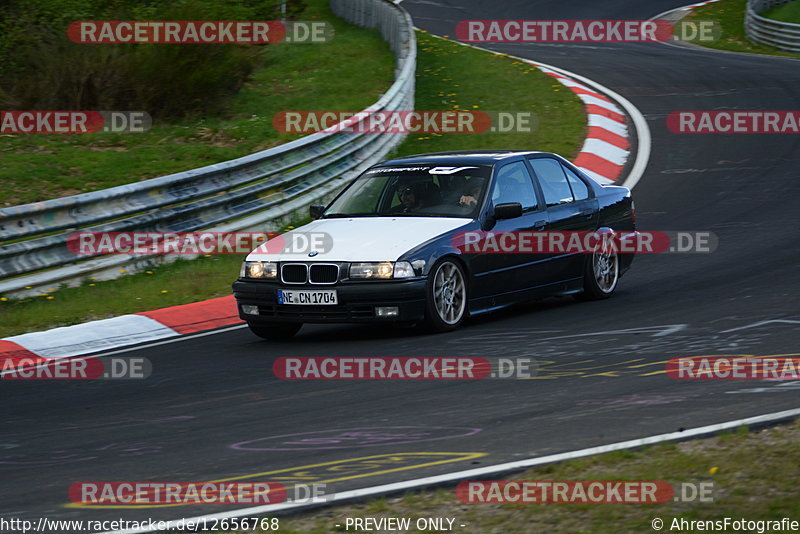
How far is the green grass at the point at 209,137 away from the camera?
13773 mm

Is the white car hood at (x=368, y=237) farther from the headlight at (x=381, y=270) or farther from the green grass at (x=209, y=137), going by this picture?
the green grass at (x=209, y=137)

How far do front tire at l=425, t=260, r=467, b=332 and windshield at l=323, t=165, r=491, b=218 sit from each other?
0.64 m

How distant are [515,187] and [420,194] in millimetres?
840

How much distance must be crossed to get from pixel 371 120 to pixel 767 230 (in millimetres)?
5815

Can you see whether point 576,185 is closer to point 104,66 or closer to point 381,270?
point 381,270

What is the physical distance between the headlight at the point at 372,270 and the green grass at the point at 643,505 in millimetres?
3749

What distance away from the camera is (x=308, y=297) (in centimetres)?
896

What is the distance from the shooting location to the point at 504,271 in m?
9.66

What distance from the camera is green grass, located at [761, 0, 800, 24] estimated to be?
32062 mm
